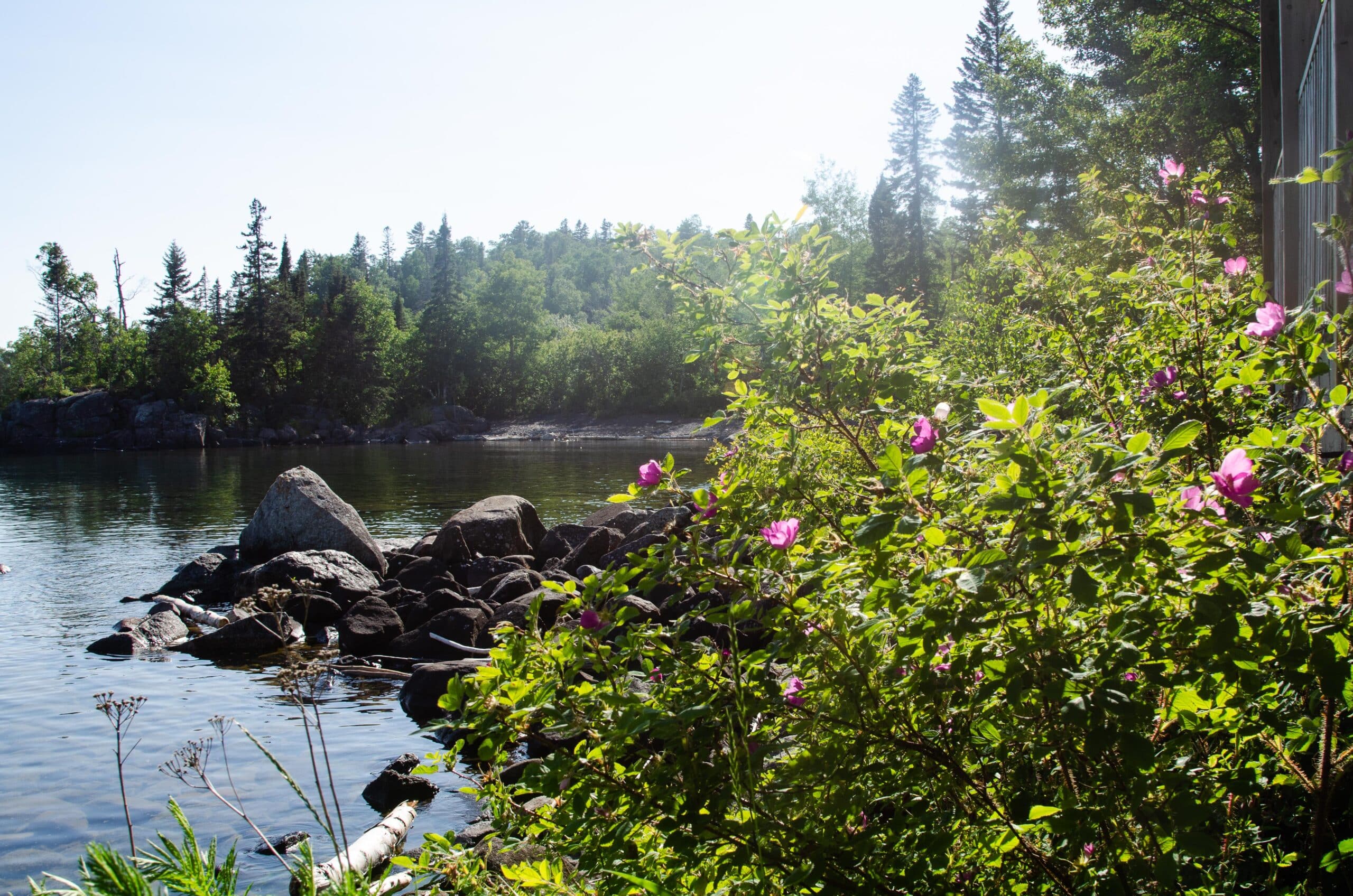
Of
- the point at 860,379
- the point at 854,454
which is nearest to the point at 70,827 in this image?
the point at 854,454

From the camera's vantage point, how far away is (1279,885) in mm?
2123

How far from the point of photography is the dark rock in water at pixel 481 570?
14867 mm

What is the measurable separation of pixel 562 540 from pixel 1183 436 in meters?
15.4

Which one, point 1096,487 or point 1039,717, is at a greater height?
point 1096,487

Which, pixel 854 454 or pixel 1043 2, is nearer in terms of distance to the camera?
pixel 854 454

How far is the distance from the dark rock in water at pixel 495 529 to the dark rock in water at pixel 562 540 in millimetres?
461

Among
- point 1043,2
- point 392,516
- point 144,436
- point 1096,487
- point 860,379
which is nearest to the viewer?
point 1096,487

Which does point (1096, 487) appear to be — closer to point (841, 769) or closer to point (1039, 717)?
point (1039, 717)

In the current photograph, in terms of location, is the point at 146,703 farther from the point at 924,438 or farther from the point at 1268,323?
the point at 1268,323

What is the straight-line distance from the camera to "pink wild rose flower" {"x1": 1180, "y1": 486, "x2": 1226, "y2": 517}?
1705 millimetres

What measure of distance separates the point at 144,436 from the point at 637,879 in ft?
232

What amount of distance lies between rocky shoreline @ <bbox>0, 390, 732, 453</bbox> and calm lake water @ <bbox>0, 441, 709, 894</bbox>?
3598 centimetres

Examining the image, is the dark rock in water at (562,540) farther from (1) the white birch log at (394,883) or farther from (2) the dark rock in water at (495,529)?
(1) the white birch log at (394,883)

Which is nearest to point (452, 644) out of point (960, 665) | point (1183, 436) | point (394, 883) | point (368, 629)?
point (368, 629)
